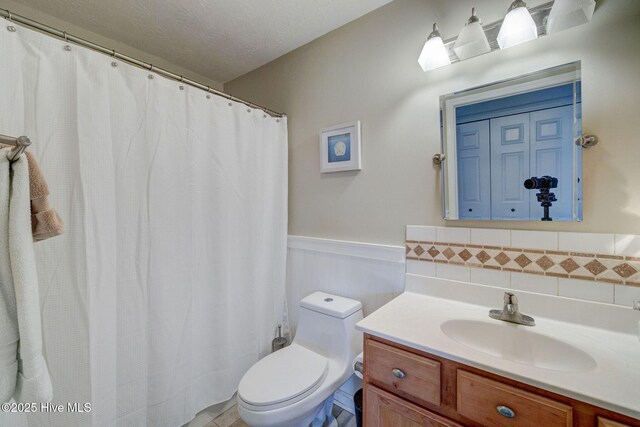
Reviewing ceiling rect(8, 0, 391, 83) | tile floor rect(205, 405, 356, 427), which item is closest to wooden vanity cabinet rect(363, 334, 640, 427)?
tile floor rect(205, 405, 356, 427)

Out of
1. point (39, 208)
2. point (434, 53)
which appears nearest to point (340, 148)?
point (434, 53)

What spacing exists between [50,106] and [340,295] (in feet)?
5.22

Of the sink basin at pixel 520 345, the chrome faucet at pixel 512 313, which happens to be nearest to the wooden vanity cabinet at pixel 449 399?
the sink basin at pixel 520 345

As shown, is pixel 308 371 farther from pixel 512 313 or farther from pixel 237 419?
pixel 512 313

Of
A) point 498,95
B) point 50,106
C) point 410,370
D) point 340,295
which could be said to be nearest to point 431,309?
point 410,370

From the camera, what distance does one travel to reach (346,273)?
1661 mm

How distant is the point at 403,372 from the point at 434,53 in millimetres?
1342

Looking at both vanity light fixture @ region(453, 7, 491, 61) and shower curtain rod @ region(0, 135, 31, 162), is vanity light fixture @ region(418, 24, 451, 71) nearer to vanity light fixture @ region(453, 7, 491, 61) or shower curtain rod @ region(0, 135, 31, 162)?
vanity light fixture @ region(453, 7, 491, 61)

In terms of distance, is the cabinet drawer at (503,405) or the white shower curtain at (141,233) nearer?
the cabinet drawer at (503,405)

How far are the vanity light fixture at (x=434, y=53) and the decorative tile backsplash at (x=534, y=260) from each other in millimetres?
773

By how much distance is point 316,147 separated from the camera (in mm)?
1809

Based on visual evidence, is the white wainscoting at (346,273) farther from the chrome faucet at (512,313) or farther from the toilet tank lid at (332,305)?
the chrome faucet at (512,313)

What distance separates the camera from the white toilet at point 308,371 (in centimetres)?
113

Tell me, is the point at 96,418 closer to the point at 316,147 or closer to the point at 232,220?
the point at 232,220
